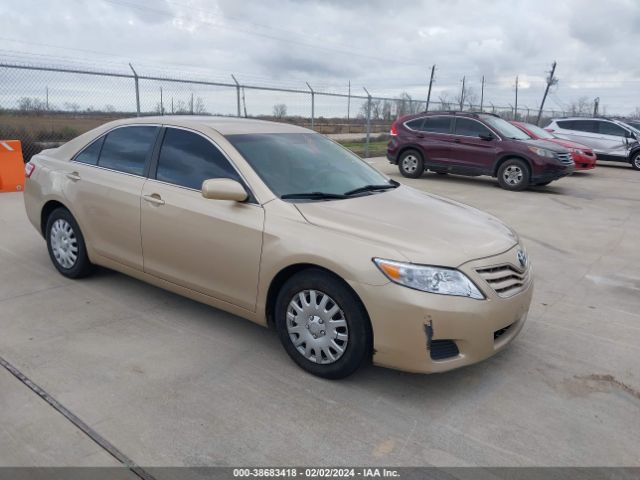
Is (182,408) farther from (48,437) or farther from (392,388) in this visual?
(392,388)

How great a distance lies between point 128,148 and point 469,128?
31.1ft

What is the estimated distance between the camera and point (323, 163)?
425 centimetres

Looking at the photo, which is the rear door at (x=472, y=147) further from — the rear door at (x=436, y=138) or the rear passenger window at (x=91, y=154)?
the rear passenger window at (x=91, y=154)

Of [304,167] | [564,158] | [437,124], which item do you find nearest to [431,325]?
[304,167]

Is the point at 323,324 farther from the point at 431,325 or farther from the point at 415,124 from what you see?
the point at 415,124

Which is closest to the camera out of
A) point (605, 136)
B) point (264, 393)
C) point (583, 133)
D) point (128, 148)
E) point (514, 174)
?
point (264, 393)

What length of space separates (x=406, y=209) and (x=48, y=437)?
257cm

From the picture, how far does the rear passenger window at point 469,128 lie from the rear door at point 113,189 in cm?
933

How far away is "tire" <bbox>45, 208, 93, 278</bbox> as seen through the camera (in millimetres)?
4699

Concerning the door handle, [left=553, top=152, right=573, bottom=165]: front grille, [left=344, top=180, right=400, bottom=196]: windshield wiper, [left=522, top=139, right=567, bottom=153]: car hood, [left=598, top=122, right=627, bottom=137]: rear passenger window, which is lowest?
the door handle

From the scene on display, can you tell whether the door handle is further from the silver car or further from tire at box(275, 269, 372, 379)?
the silver car

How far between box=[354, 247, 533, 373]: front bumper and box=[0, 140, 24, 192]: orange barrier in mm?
8333

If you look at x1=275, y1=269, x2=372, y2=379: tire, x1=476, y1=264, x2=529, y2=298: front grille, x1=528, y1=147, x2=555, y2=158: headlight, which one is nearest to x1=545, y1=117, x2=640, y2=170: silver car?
x1=528, y1=147, x2=555, y2=158: headlight

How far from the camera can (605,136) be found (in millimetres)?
18156
